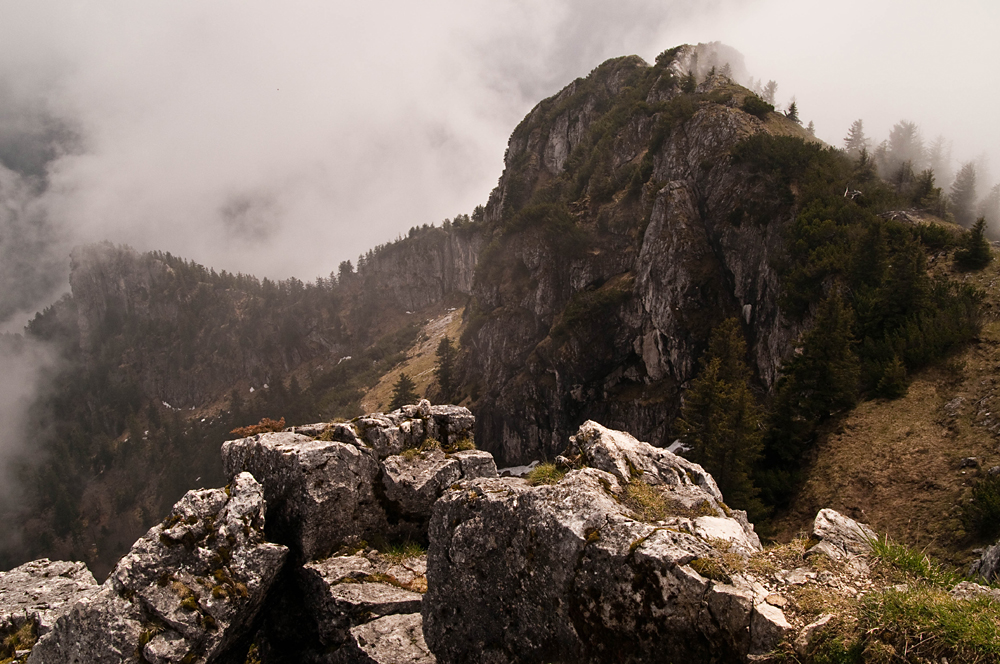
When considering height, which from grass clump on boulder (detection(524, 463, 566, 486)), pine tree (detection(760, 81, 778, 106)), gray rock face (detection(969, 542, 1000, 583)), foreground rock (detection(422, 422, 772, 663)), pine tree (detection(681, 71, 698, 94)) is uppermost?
pine tree (detection(760, 81, 778, 106))

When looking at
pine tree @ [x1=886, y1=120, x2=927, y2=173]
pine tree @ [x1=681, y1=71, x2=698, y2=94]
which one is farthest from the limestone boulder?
pine tree @ [x1=886, y1=120, x2=927, y2=173]

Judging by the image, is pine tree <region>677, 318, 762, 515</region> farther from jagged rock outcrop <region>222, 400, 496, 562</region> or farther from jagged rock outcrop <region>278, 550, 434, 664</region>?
jagged rock outcrop <region>278, 550, 434, 664</region>

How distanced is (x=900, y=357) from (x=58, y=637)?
39.2 metres

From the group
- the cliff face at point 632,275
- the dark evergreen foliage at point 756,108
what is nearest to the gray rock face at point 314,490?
the cliff face at point 632,275

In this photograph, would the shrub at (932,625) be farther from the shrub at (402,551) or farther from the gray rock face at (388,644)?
the shrub at (402,551)

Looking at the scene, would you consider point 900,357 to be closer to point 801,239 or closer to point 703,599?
point 801,239

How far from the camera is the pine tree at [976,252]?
105ft

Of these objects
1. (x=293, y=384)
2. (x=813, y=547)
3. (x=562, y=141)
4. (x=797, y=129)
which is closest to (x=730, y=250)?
(x=797, y=129)

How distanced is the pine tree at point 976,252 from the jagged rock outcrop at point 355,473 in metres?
40.2

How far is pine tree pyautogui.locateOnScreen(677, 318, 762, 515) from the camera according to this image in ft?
85.8

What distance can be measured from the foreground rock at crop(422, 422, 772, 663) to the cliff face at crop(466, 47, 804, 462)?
1538 inches

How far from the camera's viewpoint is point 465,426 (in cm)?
1367

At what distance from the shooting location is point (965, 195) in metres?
77.9

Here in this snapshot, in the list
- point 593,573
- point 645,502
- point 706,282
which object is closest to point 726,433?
point 645,502
